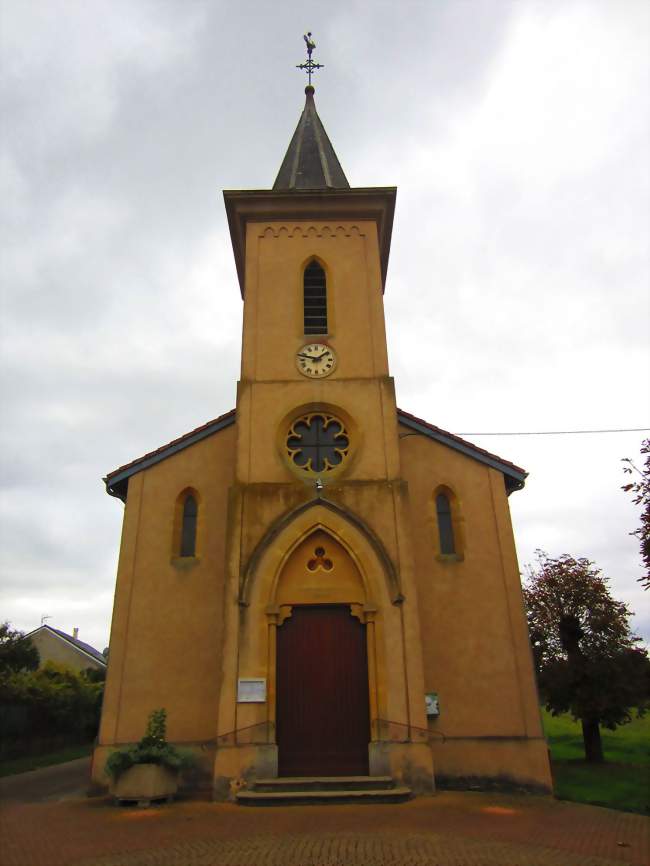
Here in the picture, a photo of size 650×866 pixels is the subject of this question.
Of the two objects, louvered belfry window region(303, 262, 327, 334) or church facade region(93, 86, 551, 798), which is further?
louvered belfry window region(303, 262, 327, 334)

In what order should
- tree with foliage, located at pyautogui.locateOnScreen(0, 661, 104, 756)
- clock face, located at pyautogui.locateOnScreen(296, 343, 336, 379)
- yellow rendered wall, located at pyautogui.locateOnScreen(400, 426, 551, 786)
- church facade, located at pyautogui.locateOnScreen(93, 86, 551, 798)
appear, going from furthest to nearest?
tree with foliage, located at pyautogui.locateOnScreen(0, 661, 104, 756) < clock face, located at pyautogui.locateOnScreen(296, 343, 336, 379) < yellow rendered wall, located at pyautogui.locateOnScreen(400, 426, 551, 786) < church facade, located at pyautogui.locateOnScreen(93, 86, 551, 798)

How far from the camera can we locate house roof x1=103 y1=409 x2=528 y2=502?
15672 millimetres

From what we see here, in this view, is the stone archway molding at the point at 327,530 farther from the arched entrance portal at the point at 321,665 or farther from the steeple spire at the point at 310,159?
the steeple spire at the point at 310,159

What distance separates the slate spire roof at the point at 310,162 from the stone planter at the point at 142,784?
1500 cm

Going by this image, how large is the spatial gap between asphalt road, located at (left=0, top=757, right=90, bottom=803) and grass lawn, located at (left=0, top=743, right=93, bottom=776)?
0.36m

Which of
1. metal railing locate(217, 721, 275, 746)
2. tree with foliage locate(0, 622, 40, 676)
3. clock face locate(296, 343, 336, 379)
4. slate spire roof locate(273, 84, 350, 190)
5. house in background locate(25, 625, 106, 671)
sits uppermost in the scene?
slate spire roof locate(273, 84, 350, 190)

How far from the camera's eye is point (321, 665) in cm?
1273

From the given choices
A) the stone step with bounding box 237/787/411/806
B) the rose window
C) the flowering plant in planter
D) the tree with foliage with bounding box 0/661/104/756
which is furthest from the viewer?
the tree with foliage with bounding box 0/661/104/756

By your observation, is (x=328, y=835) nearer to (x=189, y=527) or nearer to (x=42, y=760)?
(x=189, y=527)

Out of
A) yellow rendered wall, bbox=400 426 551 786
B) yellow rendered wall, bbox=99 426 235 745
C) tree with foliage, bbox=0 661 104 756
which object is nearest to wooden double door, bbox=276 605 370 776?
yellow rendered wall, bbox=99 426 235 745

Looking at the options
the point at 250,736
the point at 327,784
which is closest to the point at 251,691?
the point at 250,736

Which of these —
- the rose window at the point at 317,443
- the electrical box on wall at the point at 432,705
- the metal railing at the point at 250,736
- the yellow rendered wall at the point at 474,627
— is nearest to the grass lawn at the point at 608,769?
the yellow rendered wall at the point at 474,627

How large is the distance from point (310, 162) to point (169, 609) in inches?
573

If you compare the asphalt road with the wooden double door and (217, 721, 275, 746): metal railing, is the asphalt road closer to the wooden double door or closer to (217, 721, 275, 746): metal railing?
(217, 721, 275, 746): metal railing
